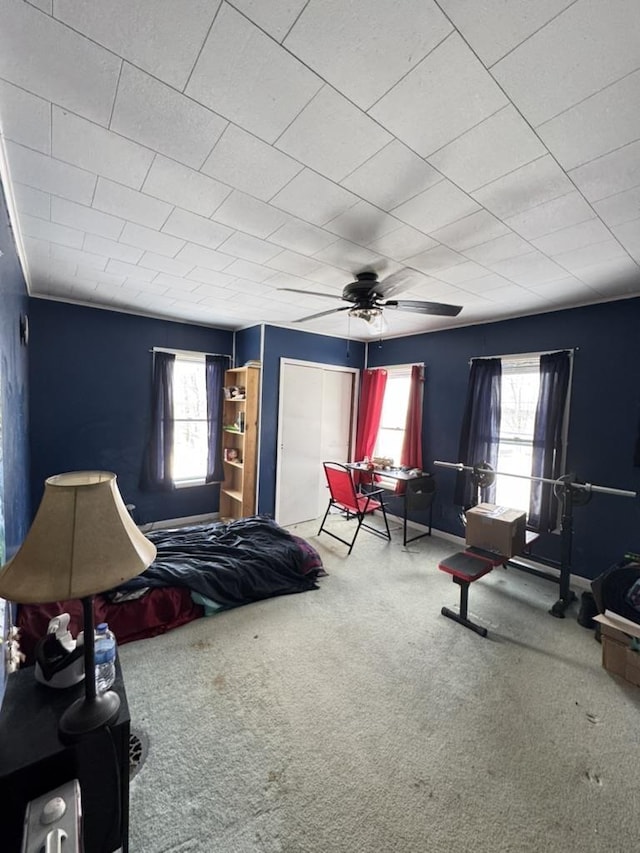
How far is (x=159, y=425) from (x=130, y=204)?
2.84 metres

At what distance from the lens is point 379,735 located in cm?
167

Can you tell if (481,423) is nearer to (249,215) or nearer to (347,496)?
(347,496)

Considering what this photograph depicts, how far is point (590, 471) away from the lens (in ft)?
Result: 10.4

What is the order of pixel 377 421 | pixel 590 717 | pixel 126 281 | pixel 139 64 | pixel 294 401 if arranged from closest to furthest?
pixel 139 64 < pixel 590 717 < pixel 126 281 < pixel 294 401 < pixel 377 421

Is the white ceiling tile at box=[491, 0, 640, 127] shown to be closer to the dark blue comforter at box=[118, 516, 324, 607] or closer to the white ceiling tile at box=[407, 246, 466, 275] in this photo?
the white ceiling tile at box=[407, 246, 466, 275]

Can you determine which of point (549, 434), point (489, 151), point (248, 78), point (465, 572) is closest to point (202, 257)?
point (248, 78)

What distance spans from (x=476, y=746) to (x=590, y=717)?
703mm

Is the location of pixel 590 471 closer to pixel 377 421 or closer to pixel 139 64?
pixel 377 421

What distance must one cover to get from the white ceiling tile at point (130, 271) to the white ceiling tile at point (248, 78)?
71.9 inches

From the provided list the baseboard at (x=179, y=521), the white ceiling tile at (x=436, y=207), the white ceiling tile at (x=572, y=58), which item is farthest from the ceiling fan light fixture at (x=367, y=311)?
the baseboard at (x=179, y=521)

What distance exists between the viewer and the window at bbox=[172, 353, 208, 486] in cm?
449

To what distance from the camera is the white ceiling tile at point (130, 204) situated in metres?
1.69

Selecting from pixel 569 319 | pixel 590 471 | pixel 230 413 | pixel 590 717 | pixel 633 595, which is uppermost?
pixel 569 319

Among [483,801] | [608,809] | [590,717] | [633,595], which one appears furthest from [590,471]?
[483,801]
